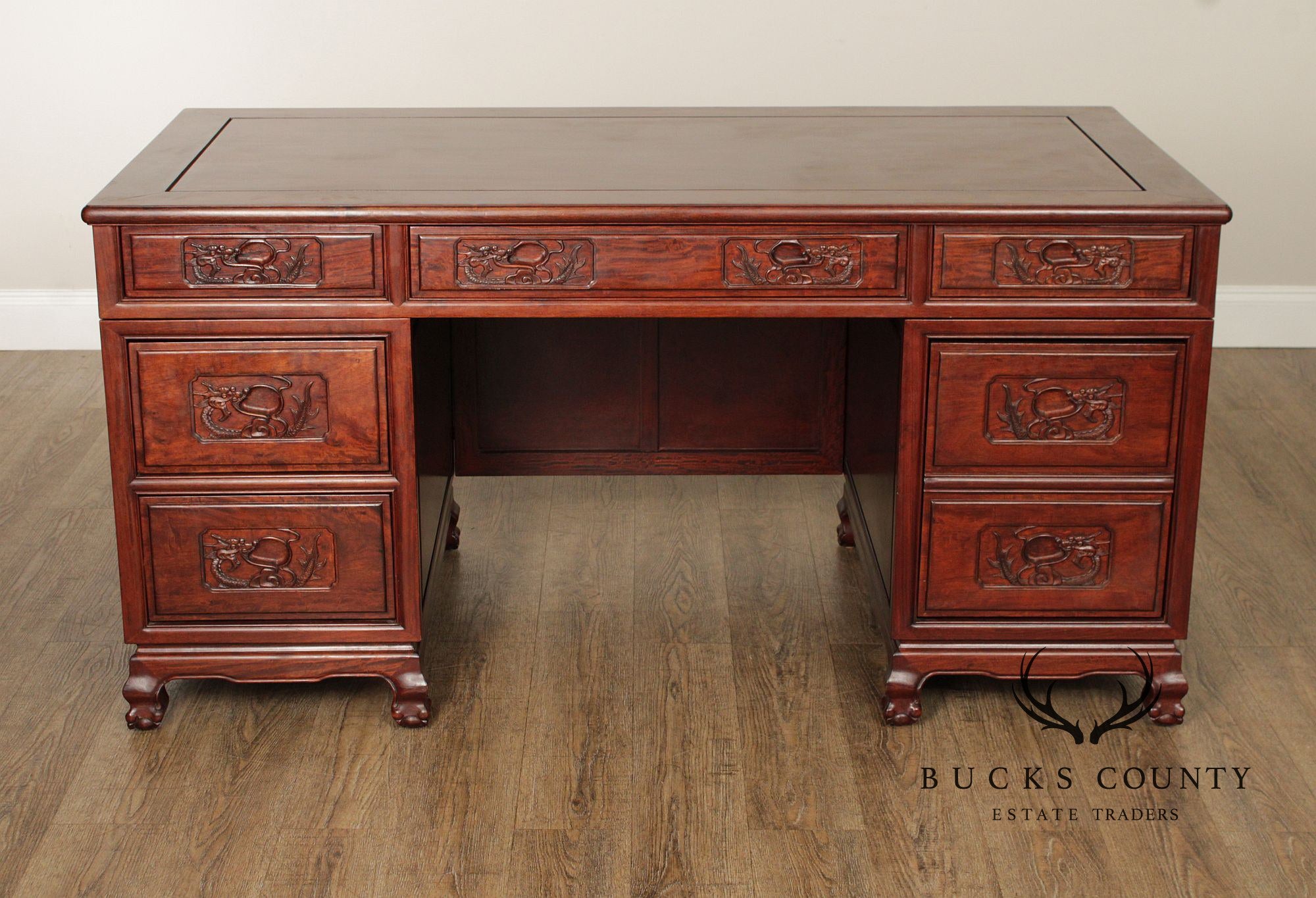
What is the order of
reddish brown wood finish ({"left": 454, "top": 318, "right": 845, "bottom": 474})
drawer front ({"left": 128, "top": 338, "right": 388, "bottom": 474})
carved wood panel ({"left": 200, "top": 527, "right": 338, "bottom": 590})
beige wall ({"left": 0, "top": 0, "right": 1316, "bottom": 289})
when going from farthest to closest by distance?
beige wall ({"left": 0, "top": 0, "right": 1316, "bottom": 289}) < reddish brown wood finish ({"left": 454, "top": 318, "right": 845, "bottom": 474}) < carved wood panel ({"left": 200, "top": 527, "right": 338, "bottom": 590}) < drawer front ({"left": 128, "top": 338, "right": 388, "bottom": 474})

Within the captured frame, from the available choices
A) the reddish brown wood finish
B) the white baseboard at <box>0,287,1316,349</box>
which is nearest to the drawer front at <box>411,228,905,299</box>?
the reddish brown wood finish

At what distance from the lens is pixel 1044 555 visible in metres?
2.23

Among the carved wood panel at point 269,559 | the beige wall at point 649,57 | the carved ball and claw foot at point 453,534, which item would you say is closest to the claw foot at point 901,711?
the carved wood panel at point 269,559

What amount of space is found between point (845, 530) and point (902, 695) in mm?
623

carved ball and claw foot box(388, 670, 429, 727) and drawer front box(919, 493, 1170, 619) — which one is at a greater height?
drawer front box(919, 493, 1170, 619)

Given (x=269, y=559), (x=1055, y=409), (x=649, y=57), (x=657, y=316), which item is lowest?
(x=269, y=559)

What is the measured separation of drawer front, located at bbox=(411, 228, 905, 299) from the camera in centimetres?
204

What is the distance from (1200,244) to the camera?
6.72 feet

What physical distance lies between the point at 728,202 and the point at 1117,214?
0.51 meters

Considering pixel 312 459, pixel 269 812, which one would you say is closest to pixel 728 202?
pixel 312 459

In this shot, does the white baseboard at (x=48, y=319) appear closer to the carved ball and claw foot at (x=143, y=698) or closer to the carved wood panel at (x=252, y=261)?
the carved ball and claw foot at (x=143, y=698)

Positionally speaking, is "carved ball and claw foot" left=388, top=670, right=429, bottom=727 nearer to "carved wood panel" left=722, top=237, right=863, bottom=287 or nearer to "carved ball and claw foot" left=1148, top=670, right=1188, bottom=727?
"carved wood panel" left=722, top=237, right=863, bottom=287

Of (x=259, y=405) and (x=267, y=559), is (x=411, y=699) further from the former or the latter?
(x=259, y=405)

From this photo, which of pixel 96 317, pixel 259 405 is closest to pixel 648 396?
pixel 259 405
